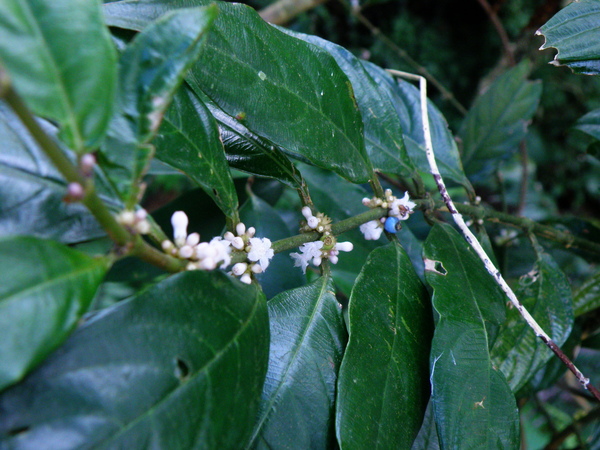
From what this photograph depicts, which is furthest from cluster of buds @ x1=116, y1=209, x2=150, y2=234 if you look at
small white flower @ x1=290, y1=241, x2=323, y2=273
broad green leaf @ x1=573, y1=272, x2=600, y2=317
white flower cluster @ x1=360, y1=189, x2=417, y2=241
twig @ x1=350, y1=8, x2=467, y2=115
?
twig @ x1=350, y1=8, x2=467, y2=115

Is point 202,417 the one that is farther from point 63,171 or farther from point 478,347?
point 478,347

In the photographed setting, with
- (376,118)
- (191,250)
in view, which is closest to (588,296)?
(376,118)

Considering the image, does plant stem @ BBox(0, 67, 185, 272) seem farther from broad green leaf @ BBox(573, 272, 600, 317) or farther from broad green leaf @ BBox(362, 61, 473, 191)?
broad green leaf @ BBox(573, 272, 600, 317)

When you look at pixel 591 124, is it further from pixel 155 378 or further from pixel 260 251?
pixel 155 378

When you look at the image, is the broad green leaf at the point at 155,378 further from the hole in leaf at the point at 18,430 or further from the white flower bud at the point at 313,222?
the white flower bud at the point at 313,222

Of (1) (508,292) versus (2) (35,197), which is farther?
(1) (508,292)

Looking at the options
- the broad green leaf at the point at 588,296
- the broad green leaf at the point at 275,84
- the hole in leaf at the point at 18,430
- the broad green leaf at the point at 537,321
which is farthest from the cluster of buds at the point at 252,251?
the broad green leaf at the point at 588,296
